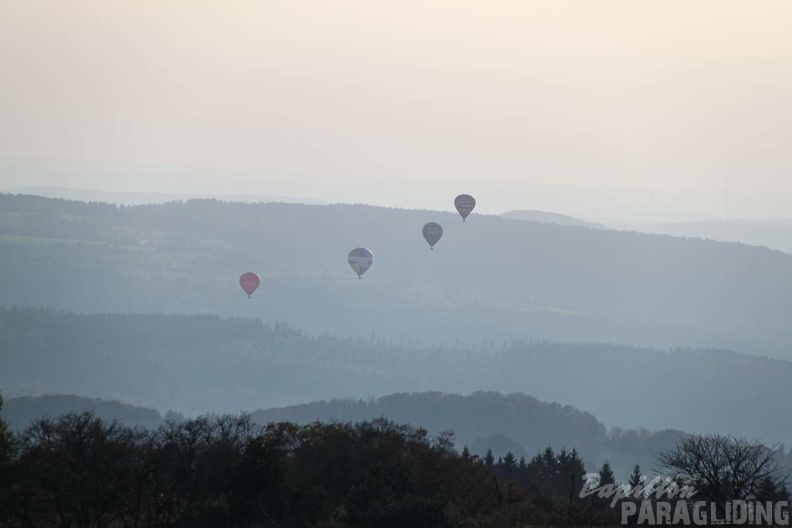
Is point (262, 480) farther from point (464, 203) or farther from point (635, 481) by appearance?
point (464, 203)

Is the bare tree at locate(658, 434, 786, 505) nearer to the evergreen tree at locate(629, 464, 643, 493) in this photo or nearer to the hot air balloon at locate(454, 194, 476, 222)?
the evergreen tree at locate(629, 464, 643, 493)

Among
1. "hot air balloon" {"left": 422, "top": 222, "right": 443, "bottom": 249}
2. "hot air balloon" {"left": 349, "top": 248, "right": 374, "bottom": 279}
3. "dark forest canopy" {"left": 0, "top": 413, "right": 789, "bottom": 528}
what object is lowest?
"dark forest canopy" {"left": 0, "top": 413, "right": 789, "bottom": 528}

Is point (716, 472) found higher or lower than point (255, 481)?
higher

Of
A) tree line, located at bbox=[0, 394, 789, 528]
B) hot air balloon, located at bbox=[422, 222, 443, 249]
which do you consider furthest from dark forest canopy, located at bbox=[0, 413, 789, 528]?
hot air balloon, located at bbox=[422, 222, 443, 249]

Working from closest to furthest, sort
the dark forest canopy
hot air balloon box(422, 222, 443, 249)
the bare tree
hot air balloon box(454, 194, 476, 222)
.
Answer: the dark forest canopy → the bare tree → hot air balloon box(454, 194, 476, 222) → hot air balloon box(422, 222, 443, 249)

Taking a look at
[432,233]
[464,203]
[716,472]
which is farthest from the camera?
[432,233]

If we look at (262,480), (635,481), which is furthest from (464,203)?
→ (262,480)

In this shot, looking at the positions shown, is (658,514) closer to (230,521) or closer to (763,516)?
(763,516)

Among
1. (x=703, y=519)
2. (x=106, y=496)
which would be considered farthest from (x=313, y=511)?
(x=703, y=519)

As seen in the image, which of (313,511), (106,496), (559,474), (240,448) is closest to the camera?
(106,496)

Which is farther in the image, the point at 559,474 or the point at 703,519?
the point at 559,474

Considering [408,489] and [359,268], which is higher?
[359,268]
